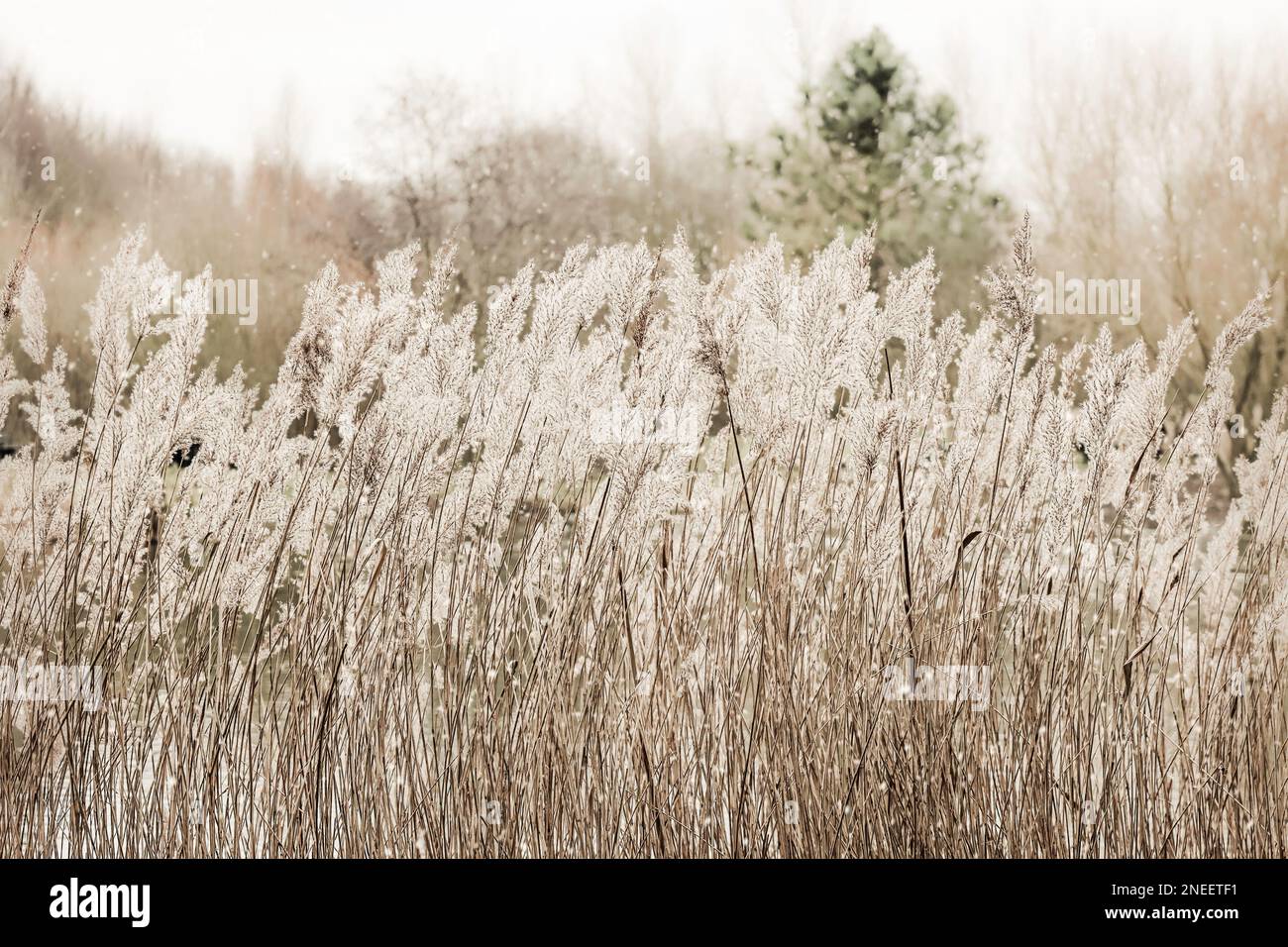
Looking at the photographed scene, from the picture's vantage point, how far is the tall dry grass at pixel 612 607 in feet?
5.27

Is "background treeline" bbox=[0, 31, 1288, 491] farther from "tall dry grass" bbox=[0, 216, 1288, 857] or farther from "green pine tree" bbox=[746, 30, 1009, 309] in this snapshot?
"tall dry grass" bbox=[0, 216, 1288, 857]

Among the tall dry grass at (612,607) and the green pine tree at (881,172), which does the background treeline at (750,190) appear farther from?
the tall dry grass at (612,607)

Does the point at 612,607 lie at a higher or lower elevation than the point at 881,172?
lower

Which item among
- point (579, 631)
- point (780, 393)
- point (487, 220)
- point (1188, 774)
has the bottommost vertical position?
point (1188, 774)

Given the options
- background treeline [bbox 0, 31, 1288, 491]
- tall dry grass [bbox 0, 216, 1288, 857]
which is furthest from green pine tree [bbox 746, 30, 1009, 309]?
tall dry grass [bbox 0, 216, 1288, 857]

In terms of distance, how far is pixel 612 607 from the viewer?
1648mm

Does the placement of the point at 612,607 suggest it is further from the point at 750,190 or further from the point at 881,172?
the point at 881,172

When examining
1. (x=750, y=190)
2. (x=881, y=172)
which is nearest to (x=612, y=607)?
(x=750, y=190)

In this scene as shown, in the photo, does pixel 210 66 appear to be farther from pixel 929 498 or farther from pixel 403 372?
pixel 929 498

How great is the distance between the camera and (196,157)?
6.42 feet

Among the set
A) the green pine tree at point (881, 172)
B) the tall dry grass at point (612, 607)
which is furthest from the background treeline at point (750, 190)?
the tall dry grass at point (612, 607)

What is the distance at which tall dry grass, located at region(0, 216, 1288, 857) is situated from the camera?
161cm

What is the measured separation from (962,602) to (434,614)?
0.85 metres
